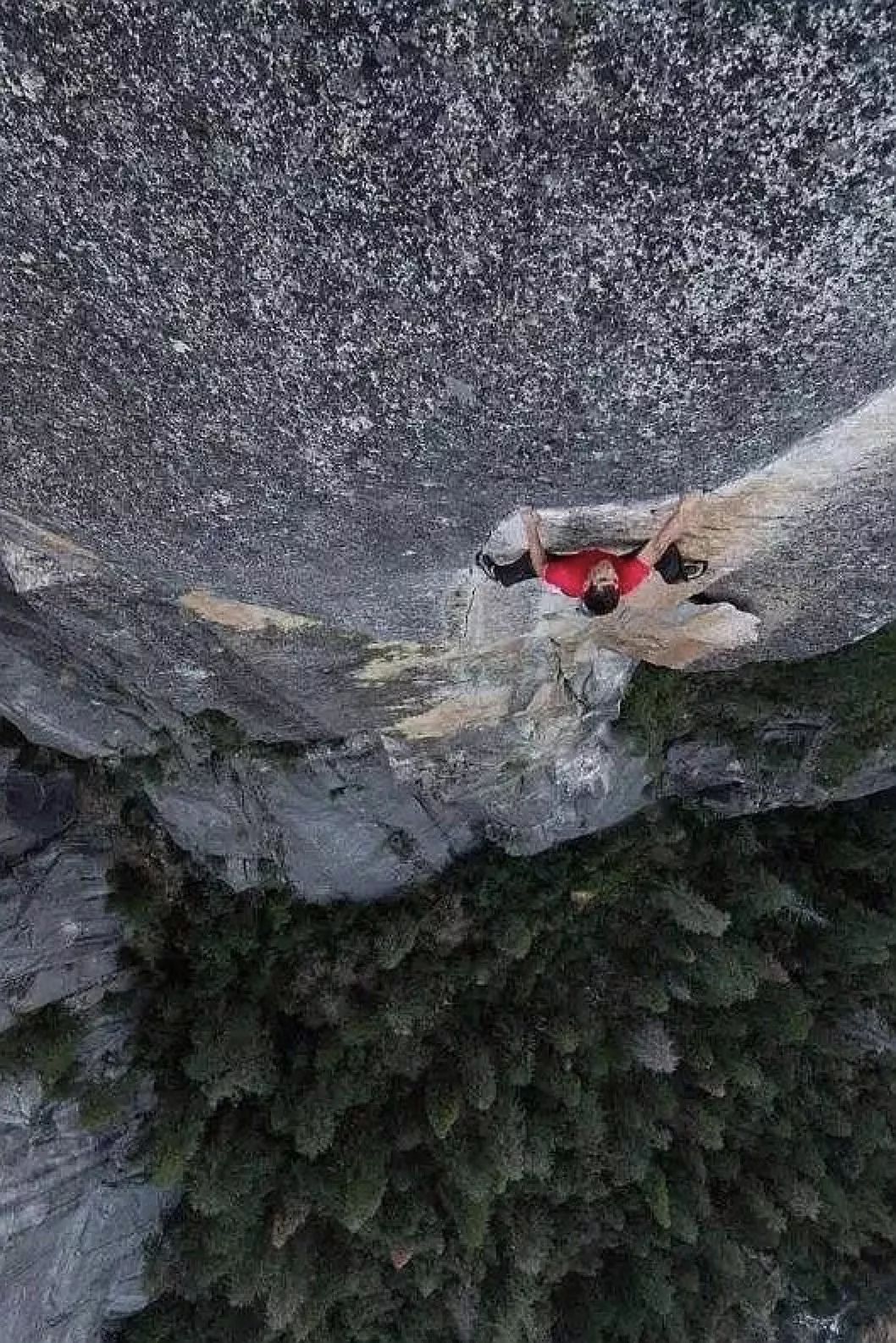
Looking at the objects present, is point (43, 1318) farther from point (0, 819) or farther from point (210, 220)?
point (210, 220)

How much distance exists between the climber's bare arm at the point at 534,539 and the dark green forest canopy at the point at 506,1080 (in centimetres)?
512

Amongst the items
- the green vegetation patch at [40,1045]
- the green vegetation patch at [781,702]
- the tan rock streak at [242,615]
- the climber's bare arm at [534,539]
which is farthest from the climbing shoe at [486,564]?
the green vegetation patch at [40,1045]

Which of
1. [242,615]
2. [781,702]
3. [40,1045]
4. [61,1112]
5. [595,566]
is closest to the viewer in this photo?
[595,566]

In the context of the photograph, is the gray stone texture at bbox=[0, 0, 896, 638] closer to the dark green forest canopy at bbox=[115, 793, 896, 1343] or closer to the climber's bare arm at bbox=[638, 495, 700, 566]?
the climber's bare arm at bbox=[638, 495, 700, 566]

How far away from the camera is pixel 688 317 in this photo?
8.22ft

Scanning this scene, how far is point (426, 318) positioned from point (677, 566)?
1.86 meters

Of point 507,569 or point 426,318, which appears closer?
point 426,318

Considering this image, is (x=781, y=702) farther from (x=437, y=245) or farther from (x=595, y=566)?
(x=437, y=245)

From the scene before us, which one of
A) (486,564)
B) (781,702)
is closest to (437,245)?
(486,564)

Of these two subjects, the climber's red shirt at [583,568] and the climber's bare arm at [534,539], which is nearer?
the climber's bare arm at [534,539]

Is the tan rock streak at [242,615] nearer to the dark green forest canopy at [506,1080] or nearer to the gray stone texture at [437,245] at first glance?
the gray stone texture at [437,245]

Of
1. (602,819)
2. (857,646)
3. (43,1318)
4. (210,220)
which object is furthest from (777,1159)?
(210,220)

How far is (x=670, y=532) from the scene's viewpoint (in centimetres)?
357

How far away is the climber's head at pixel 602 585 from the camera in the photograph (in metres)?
3.65
